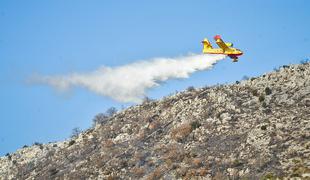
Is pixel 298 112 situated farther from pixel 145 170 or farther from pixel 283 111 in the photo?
pixel 145 170

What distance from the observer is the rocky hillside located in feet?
198

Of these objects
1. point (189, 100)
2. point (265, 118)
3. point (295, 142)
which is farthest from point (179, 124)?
point (295, 142)

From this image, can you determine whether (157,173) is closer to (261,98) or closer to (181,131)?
(181,131)

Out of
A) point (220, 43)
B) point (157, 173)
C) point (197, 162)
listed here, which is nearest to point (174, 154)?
point (157, 173)

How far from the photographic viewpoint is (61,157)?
85875 millimetres

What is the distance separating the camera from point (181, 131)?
73750mm

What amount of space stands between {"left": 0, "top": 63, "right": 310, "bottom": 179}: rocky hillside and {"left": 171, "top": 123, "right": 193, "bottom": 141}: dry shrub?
0.13 m

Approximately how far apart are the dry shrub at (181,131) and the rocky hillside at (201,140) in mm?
131

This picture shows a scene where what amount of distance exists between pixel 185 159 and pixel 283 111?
45.2 ft

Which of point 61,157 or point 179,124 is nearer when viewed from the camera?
point 179,124

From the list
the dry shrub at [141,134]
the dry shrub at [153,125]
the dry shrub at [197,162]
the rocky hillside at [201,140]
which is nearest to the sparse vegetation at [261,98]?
the rocky hillside at [201,140]

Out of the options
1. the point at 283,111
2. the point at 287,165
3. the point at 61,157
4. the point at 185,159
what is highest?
the point at 61,157

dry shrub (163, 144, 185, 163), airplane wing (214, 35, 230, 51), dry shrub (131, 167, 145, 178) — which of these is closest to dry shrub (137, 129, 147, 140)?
dry shrub (163, 144, 185, 163)

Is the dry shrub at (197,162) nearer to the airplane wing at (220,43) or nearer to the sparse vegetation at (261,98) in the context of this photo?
the sparse vegetation at (261,98)
